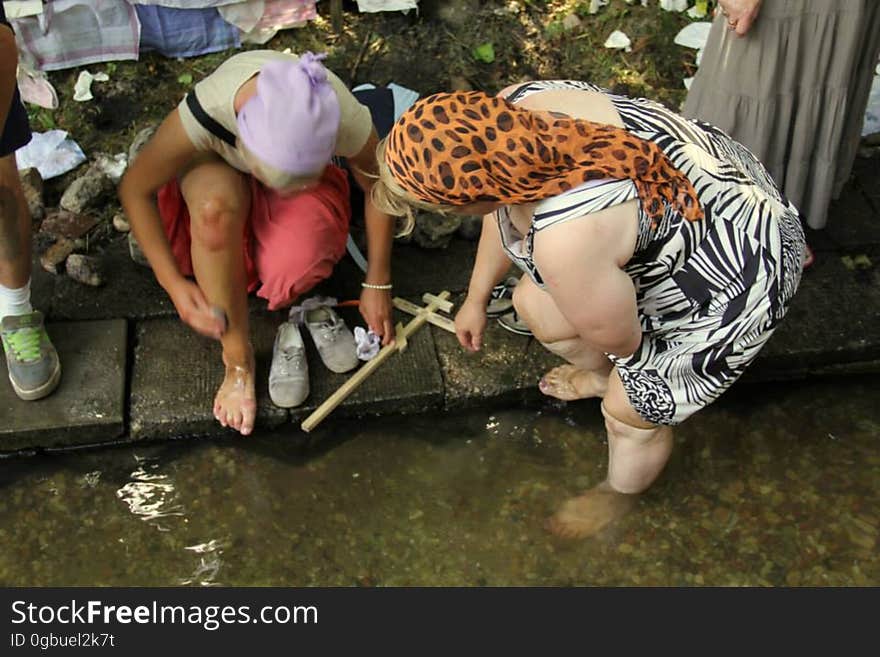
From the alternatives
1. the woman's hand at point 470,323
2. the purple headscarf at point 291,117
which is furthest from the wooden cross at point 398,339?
the purple headscarf at point 291,117

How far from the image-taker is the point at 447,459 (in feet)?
9.31

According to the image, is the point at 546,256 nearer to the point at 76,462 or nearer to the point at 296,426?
the point at 296,426

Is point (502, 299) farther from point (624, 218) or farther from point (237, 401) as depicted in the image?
point (624, 218)

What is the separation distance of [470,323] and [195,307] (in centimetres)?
80

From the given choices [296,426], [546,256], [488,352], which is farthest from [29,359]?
[546,256]

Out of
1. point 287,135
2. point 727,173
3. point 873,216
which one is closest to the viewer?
point 727,173

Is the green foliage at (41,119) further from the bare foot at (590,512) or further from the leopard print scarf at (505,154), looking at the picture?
the bare foot at (590,512)

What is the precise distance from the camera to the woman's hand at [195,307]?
2.64 meters

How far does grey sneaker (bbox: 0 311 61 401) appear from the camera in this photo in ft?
8.93

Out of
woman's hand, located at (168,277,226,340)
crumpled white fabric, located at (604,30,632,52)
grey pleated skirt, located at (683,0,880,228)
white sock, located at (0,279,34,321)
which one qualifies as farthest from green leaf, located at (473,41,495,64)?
white sock, located at (0,279,34,321)

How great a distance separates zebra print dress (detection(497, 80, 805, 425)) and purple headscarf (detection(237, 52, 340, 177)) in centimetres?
49

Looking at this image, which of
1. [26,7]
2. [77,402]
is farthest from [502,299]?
[26,7]

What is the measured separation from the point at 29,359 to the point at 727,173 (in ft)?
6.68
